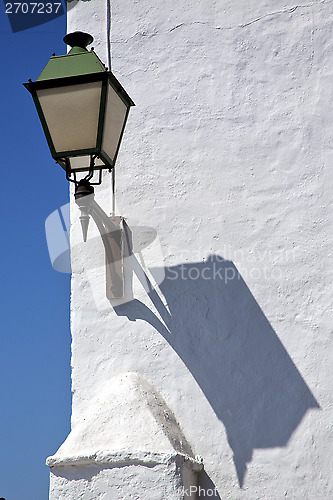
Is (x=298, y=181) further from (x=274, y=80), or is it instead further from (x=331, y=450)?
(x=331, y=450)

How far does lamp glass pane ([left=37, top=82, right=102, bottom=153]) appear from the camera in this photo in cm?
292

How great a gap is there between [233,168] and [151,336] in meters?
0.88

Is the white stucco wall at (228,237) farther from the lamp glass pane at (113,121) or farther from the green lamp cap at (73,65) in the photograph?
the green lamp cap at (73,65)

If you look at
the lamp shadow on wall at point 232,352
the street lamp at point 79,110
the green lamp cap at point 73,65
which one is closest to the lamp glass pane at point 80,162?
the street lamp at point 79,110

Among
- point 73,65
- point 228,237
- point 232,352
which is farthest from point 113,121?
point 232,352

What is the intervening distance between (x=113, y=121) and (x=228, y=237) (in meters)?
0.77

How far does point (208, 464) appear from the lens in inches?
121

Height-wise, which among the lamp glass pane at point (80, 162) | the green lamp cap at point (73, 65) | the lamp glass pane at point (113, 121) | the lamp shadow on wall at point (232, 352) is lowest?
the lamp shadow on wall at point (232, 352)

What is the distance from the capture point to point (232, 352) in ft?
10.5

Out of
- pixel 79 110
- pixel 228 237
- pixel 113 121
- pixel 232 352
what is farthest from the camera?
pixel 228 237

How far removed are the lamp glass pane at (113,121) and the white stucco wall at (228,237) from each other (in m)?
0.46

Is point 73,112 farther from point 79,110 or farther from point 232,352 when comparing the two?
point 232,352

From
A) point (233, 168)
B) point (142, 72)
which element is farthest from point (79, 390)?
point (142, 72)

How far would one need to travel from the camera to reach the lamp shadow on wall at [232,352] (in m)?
3.06
